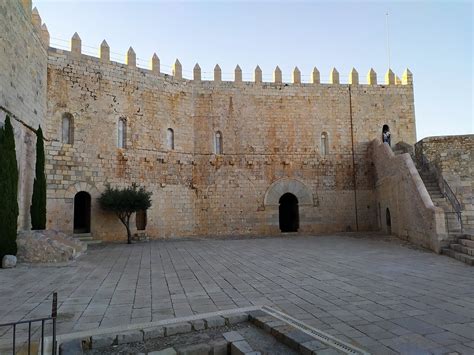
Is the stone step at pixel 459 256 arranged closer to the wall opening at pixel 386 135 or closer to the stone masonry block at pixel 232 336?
the stone masonry block at pixel 232 336

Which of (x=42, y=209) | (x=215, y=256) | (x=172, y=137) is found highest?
(x=172, y=137)

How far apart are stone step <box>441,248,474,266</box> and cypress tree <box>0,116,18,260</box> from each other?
11.3 m

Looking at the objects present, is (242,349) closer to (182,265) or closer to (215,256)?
(182,265)

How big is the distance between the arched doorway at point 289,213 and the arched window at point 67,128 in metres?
10.9

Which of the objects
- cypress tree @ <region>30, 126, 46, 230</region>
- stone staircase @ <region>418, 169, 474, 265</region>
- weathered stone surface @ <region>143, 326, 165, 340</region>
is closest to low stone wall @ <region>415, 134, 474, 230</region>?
stone staircase @ <region>418, 169, 474, 265</region>

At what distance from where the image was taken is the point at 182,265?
28.6ft

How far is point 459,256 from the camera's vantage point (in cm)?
870

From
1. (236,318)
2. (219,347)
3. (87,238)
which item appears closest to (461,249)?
(236,318)

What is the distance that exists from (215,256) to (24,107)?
7.93 m

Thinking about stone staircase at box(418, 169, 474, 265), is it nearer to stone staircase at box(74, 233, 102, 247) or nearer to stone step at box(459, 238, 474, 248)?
stone step at box(459, 238, 474, 248)

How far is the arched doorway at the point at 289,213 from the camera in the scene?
61.8 ft

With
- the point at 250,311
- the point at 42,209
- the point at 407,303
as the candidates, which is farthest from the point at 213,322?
the point at 42,209

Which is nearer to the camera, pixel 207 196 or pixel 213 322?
pixel 213 322

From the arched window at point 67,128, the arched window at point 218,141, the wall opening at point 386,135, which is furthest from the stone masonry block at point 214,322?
the wall opening at point 386,135
